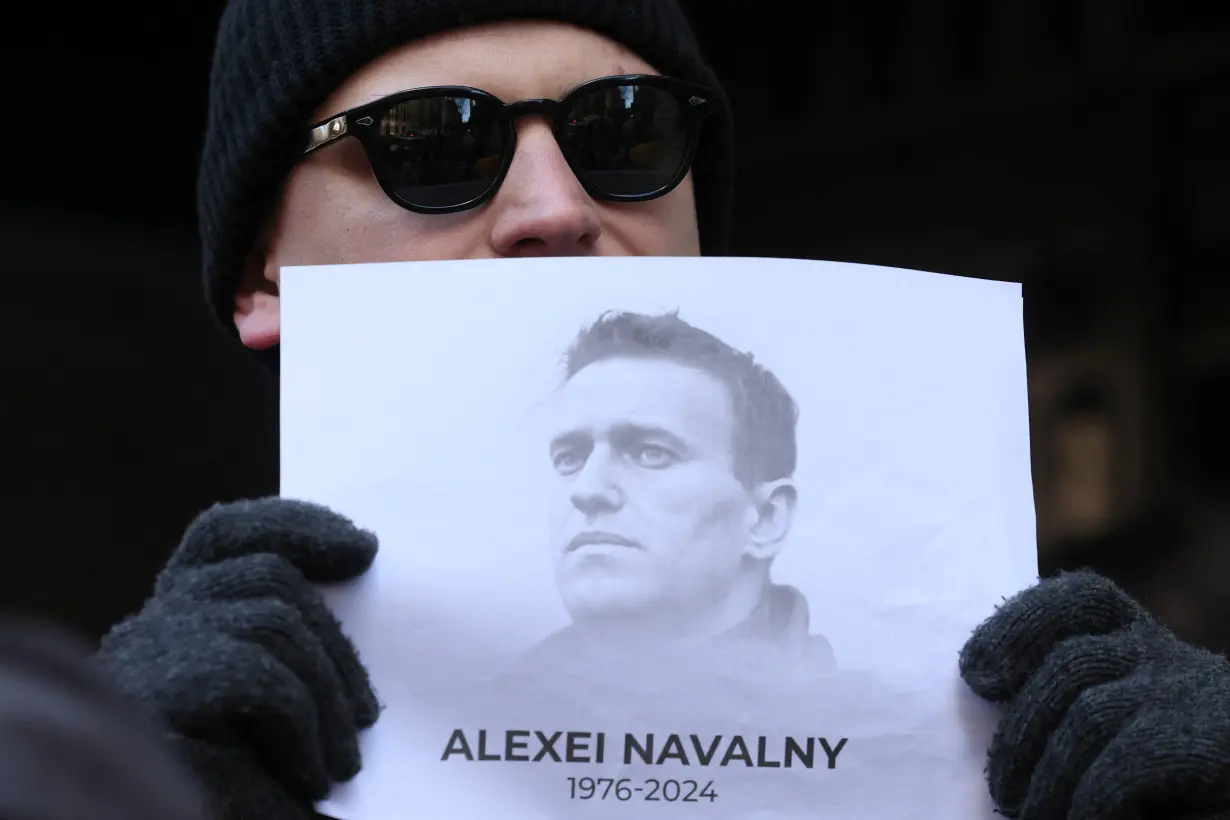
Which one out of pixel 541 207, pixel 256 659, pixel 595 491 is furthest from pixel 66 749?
pixel 541 207

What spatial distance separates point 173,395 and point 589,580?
265 centimetres

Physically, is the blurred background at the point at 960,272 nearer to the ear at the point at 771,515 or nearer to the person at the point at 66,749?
the ear at the point at 771,515

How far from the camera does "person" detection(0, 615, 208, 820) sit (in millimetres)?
476

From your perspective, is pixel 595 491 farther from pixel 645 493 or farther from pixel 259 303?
pixel 259 303

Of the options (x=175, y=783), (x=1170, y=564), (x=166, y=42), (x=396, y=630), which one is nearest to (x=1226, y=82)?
(x=1170, y=564)

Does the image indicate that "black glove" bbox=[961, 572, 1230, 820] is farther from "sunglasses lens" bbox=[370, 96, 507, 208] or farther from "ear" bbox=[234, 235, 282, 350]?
"ear" bbox=[234, 235, 282, 350]

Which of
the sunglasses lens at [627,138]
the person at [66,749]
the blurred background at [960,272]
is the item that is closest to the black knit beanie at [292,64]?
the sunglasses lens at [627,138]

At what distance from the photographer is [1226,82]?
3.44m

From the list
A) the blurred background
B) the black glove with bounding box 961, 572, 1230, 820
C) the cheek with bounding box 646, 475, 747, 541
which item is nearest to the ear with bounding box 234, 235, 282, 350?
the cheek with bounding box 646, 475, 747, 541

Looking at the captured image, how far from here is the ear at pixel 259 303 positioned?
1.53 m

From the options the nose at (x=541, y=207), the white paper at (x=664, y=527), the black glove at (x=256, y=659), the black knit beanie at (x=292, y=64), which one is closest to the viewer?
the black glove at (x=256, y=659)

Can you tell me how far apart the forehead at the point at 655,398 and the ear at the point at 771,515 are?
55 millimetres

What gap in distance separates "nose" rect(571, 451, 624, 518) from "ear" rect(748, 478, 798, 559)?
107mm

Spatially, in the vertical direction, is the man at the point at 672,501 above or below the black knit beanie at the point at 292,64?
below
